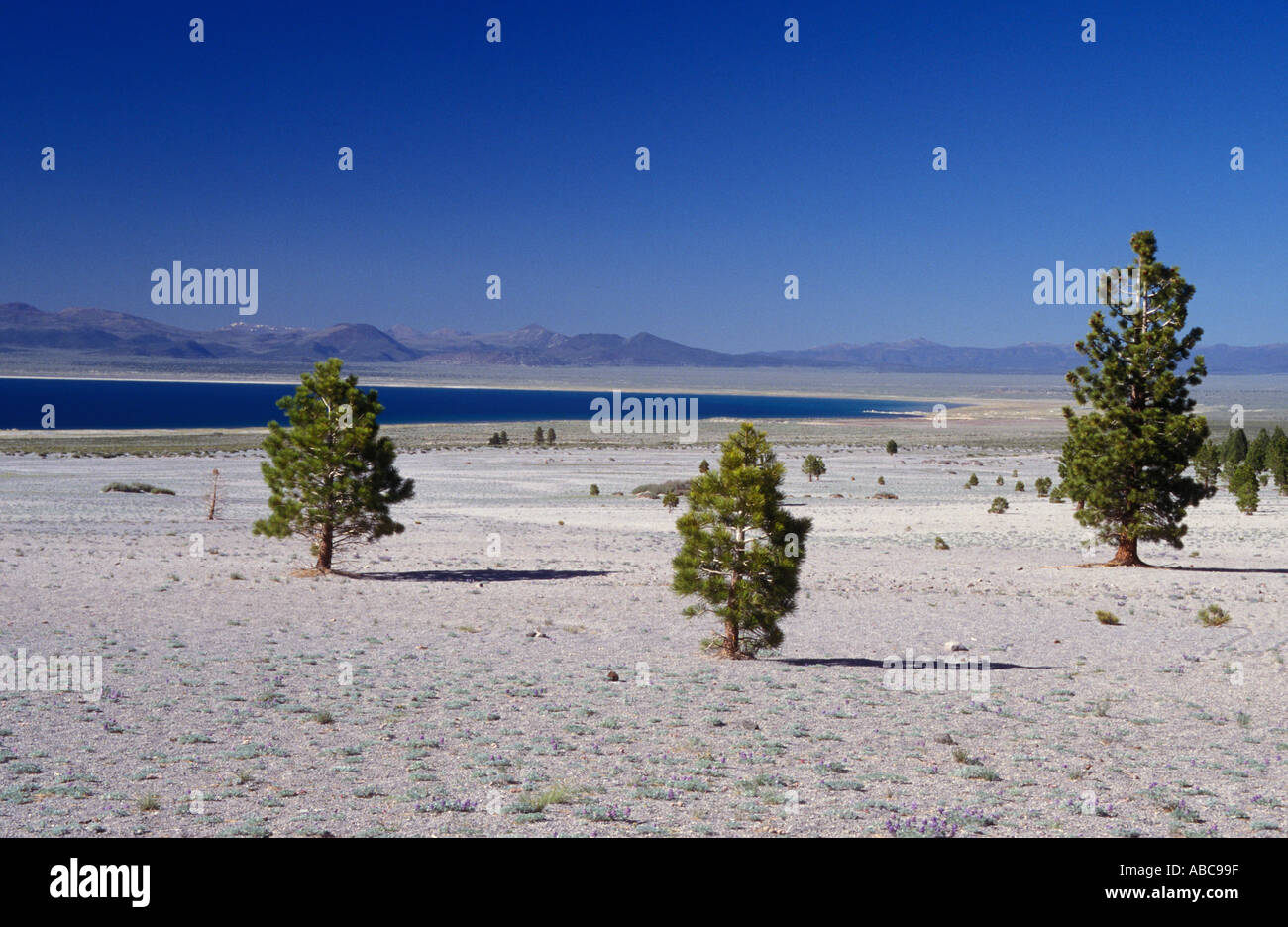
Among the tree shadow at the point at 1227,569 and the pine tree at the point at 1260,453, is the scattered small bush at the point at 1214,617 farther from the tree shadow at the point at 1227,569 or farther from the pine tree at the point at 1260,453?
the pine tree at the point at 1260,453

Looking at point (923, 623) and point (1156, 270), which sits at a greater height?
point (1156, 270)

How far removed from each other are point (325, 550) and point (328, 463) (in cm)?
275

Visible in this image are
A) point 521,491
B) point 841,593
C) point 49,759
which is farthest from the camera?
point 521,491

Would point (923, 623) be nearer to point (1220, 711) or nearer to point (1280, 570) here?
point (1220, 711)

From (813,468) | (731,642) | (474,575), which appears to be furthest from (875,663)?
(813,468)

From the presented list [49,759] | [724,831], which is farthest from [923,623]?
[49,759]

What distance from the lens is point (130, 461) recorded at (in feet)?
234

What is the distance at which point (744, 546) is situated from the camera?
16.2m

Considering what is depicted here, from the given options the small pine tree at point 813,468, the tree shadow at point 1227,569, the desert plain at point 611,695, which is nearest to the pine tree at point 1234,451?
the small pine tree at point 813,468

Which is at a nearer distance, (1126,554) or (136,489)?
(1126,554)

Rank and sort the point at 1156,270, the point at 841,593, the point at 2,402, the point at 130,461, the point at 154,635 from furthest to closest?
1. the point at 2,402
2. the point at 130,461
3. the point at 1156,270
4. the point at 841,593
5. the point at 154,635

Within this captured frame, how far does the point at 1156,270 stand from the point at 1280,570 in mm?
9169

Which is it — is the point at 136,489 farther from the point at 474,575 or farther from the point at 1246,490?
the point at 1246,490

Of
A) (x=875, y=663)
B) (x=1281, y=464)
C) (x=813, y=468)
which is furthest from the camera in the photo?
(x=813, y=468)
